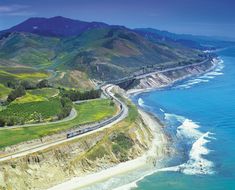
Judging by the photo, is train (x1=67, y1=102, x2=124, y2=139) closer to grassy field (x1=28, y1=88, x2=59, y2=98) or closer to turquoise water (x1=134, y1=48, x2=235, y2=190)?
turquoise water (x1=134, y1=48, x2=235, y2=190)

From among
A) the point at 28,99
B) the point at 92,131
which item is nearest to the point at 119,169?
the point at 92,131

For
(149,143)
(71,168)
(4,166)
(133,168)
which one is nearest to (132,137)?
(149,143)

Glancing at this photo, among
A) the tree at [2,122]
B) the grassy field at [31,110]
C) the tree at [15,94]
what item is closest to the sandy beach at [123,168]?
the grassy field at [31,110]

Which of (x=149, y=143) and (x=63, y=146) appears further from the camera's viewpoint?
(x=149, y=143)

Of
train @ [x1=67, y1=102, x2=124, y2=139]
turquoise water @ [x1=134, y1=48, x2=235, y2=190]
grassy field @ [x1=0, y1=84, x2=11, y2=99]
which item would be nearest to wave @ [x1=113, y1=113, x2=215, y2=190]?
turquoise water @ [x1=134, y1=48, x2=235, y2=190]

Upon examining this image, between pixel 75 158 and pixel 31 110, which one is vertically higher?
pixel 31 110

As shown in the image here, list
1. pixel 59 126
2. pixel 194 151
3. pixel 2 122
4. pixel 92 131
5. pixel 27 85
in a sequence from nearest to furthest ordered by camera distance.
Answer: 1. pixel 194 151
2. pixel 92 131
3. pixel 2 122
4. pixel 59 126
5. pixel 27 85

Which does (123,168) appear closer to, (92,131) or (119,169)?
(119,169)

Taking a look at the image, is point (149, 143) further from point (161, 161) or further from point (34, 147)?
point (34, 147)
